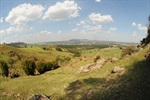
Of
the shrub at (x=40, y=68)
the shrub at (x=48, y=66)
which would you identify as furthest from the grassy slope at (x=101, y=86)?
the shrub at (x=48, y=66)

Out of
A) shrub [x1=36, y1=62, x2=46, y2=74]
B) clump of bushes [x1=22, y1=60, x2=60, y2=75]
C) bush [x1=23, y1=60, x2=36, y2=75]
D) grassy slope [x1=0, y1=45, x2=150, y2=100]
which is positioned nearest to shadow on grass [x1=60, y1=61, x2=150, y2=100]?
grassy slope [x1=0, y1=45, x2=150, y2=100]

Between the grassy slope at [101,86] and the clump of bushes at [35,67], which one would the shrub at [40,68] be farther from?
the grassy slope at [101,86]

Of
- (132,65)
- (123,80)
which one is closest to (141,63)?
(132,65)

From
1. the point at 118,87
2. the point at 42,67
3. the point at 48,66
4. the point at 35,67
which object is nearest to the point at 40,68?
the point at 42,67

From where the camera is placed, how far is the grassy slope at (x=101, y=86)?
26141mm

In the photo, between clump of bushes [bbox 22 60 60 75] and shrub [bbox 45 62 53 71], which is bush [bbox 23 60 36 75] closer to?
clump of bushes [bbox 22 60 60 75]

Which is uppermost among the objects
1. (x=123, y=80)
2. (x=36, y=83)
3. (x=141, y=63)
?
(x=141, y=63)

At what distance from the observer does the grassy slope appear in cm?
2614

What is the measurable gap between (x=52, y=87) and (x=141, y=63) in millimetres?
16600

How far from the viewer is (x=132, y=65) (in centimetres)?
3453

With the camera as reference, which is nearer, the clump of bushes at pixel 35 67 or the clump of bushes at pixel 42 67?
the clump of bushes at pixel 35 67

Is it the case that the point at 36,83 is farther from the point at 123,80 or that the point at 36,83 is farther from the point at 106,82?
the point at 123,80

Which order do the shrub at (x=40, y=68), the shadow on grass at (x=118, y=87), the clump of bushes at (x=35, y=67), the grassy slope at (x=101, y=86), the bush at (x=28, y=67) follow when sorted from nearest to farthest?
1. the shadow on grass at (x=118, y=87)
2. the grassy slope at (x=101, y=86)
3. the bush at (x=28, y=67)
4. the clump of bushes at (x=35, y=67)
5. the shrub at (x=40, y=68)

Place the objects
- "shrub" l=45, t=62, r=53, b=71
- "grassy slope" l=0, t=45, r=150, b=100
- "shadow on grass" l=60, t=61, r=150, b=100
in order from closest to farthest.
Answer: "shadow on grass" l=60, t=61, r=150, b=100
"grassy slope" l=0, t=45, r=150, b=100
"shrub" l=45, t=62, r=53, b=71
